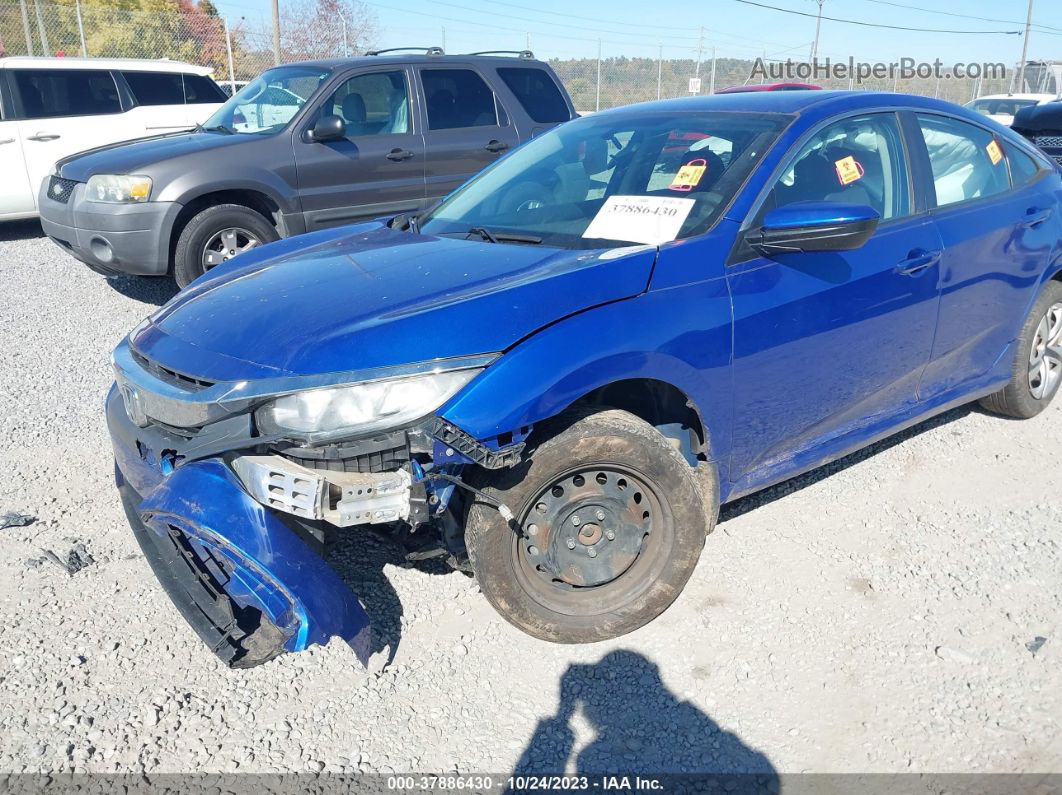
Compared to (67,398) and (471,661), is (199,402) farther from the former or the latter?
(67,398)

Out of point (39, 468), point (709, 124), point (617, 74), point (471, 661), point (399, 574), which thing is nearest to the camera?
point (471, 661)

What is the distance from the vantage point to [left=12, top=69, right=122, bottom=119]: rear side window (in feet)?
31.6

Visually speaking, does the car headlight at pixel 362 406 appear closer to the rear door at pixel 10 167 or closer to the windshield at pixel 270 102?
the windshield at pixel 270 102

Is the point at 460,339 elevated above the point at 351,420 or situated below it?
above

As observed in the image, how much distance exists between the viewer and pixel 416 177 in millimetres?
7516

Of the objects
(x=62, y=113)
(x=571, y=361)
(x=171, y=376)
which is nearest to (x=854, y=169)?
(x=571, y=361)

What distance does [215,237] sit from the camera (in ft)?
22.2

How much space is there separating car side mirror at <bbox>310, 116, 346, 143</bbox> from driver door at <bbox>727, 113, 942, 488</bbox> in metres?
4.42

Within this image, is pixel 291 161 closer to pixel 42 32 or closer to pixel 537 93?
pixel 537 93

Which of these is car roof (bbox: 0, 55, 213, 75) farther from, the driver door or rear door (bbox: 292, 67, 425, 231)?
the driver door

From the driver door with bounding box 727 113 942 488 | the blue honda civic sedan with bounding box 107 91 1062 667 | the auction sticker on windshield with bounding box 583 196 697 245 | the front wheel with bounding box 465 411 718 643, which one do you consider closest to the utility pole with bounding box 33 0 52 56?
the blue honda civic sedan with bounding box 107 91 1062 667

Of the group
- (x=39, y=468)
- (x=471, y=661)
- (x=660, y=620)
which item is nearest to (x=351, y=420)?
(x=471, y=661)

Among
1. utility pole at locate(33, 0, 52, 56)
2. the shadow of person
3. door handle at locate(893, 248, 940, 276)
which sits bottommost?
the shadow of person

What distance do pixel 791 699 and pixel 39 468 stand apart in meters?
3.53
